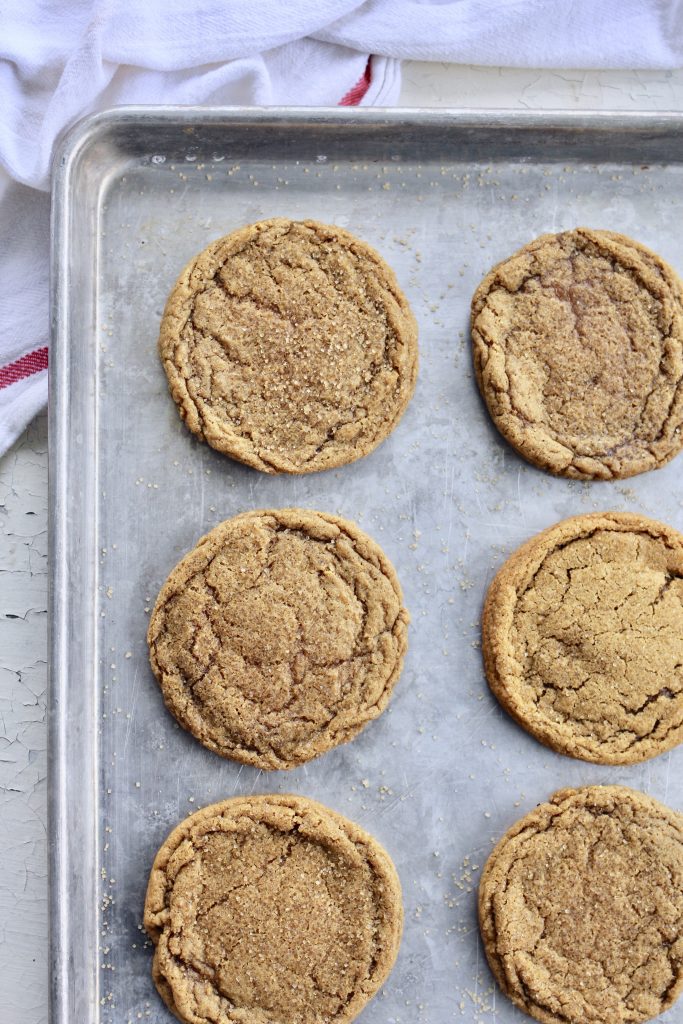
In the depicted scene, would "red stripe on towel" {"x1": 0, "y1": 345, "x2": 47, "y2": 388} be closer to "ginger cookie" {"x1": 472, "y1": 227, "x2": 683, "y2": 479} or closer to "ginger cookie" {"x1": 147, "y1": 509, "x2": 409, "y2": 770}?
"ginger cookie" {"x1": 147, "y1": 509, "x2": 409, "y2": 770}

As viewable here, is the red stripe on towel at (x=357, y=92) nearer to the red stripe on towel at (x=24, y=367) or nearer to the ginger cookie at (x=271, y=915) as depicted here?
the red stripe on towel at (x=24, y=367)

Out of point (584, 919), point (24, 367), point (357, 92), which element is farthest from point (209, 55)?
point (584, 919)

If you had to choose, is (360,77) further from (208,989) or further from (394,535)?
(208,989)

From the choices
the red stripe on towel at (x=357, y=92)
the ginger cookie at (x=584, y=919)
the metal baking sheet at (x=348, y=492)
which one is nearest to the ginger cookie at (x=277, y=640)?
the metal baking sheet at (x=348, y=492)

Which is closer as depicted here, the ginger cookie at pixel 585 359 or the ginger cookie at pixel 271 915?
the ginger cookie at pixel 271 915

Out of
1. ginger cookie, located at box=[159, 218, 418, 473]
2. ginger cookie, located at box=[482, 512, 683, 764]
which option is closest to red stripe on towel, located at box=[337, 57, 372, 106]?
ginger cookie, located at box=[159, 218, 418, 473]

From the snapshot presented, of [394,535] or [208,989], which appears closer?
[208,989]

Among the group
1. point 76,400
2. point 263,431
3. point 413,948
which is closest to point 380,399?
point 263,431
